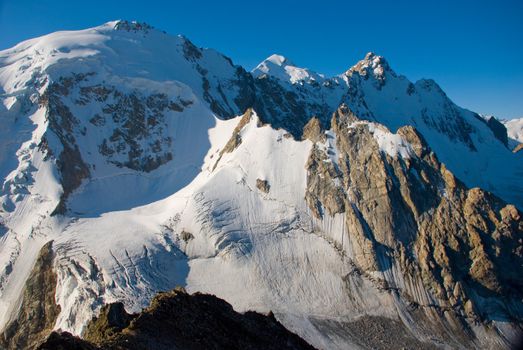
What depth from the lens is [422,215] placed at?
97062mm

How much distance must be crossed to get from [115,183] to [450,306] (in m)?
70.1

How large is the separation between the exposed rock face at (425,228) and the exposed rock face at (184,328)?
2142 inches

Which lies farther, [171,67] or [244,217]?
[171,67]

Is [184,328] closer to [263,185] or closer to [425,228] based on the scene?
[263,185]

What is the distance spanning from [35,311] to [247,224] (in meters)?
36.9

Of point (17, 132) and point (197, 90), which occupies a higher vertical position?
point (197, 90)

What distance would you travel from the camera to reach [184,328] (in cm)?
3356

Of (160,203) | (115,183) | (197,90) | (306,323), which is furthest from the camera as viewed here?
(197,90)

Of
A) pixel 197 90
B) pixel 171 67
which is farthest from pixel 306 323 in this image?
pixel 171 67

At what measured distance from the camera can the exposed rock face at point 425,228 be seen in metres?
88.0

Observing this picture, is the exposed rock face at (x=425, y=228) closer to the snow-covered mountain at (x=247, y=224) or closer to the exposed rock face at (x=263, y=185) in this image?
the snow-covered mountain at (x=247, y=224)

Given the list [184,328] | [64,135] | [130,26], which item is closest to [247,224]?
[64,135]

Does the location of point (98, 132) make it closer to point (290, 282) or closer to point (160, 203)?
point (160, 203)

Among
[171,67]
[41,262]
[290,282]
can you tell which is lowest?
[290,282]
